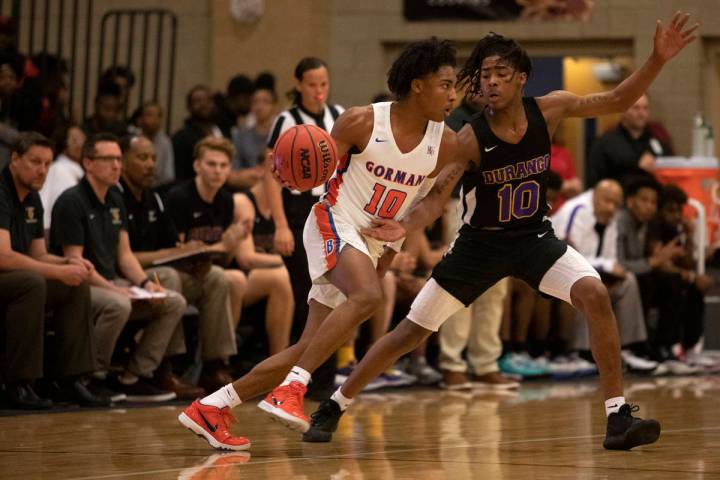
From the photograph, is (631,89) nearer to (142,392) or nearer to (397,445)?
(397,445)

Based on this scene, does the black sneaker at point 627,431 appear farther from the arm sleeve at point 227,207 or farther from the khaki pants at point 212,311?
the arm sleeve at point 227,207

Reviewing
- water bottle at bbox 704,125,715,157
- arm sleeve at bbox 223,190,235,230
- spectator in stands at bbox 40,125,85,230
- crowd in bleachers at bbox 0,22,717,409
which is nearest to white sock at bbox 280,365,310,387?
crowd in bleachers at bbox 0,22,717,409

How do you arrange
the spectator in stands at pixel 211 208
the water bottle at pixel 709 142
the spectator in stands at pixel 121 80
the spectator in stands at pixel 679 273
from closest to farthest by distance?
1. the spectator in stands at pixel 211 208
2. the spectator in stands at pixel 679 273
3. the spectator in stands at pixel 121 80
4. the water bottle at pixel 709 142

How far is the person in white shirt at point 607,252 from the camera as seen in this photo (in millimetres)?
10016

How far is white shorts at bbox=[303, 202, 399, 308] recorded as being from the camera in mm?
5500

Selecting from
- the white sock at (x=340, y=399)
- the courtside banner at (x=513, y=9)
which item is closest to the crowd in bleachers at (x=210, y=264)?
the white sock at (x=340, y=399)

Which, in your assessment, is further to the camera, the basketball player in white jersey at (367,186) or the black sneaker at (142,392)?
the black sneaker at (142,392)

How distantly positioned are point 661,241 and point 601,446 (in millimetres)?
5252

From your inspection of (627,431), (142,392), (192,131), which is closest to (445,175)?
(627,431)

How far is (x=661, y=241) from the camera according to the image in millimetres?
10492

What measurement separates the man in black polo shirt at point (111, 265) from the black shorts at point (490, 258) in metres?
2.48

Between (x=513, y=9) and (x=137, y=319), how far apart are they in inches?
255

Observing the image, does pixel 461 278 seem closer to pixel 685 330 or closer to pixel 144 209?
pixel 144 209

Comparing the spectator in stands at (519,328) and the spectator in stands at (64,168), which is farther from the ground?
the spectator in stands at (64,168)
